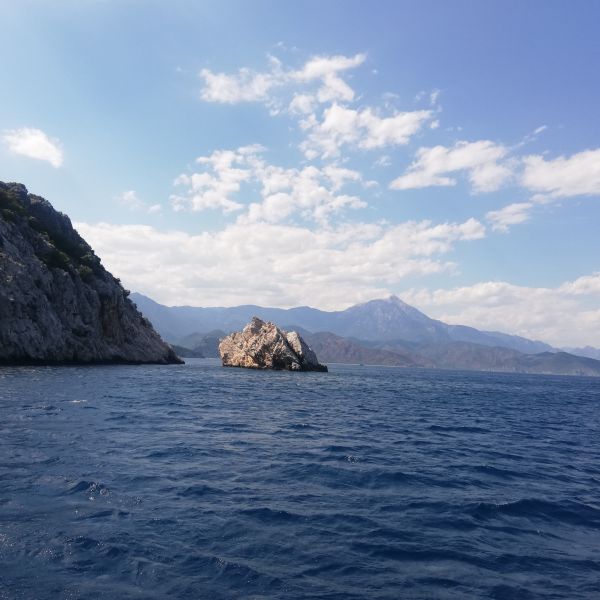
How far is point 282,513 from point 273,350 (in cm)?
10252

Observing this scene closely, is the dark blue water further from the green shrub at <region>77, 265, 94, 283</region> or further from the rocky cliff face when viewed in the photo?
the green shrub at <region>77, 265, 94, 283</region>

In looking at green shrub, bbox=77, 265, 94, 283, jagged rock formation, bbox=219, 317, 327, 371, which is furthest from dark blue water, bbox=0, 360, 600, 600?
jagged rock formation, bbox=219, 317, 327, 371

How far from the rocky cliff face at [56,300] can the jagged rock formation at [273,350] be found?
2673 cm

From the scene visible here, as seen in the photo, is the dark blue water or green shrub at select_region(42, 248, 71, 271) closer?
the dark blue water

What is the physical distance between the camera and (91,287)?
351 ft

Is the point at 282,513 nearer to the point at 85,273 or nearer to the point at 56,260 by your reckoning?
the point at 56,260

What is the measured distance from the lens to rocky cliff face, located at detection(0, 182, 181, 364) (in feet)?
258

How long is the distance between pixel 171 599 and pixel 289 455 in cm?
1330

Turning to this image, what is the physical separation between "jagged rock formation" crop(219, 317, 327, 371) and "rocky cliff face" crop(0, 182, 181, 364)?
87.7 ft

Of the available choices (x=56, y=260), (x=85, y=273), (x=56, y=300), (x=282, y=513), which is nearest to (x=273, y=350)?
(x=85, y=273)

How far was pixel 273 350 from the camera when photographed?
116 m

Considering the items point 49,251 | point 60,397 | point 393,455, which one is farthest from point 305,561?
point 49,251

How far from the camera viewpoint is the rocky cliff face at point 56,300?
78.8m

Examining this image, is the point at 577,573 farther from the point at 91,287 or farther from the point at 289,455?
the point at 91,287
